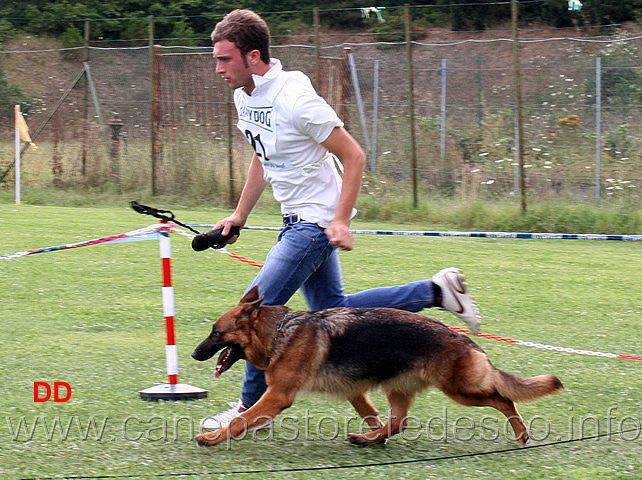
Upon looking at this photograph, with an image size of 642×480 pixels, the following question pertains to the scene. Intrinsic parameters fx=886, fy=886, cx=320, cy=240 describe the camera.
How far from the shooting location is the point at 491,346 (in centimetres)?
613

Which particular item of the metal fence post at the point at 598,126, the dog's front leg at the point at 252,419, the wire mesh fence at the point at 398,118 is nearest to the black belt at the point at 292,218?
the dog's front leg at the point at 252,419

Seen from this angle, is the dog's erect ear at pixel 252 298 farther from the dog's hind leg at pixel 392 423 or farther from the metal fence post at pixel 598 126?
the metal fence post at pixel 598 126

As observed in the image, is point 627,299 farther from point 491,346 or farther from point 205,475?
point 205,475

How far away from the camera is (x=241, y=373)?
17.7ft

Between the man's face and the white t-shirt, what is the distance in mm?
58

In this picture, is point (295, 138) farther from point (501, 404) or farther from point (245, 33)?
point (501, 404)

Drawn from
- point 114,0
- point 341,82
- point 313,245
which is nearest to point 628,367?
point 313,245

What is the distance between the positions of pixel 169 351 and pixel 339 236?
1241 millimetres

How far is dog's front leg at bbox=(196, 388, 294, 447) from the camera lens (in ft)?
12.7

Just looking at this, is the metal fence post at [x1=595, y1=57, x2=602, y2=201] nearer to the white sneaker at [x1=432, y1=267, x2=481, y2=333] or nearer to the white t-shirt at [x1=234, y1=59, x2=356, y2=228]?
the white sneaker at [x1=432, y1=267, x2=481, y2=333]

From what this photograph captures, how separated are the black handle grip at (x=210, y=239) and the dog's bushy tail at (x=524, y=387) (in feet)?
5.21

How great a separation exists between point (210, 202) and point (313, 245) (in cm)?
1192

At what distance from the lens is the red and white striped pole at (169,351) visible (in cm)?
458

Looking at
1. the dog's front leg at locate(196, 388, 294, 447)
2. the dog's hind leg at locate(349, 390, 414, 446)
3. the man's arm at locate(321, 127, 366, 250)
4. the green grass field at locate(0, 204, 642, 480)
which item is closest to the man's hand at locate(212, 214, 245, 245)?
the man's arm at locate(321, 127, 366, 250)
